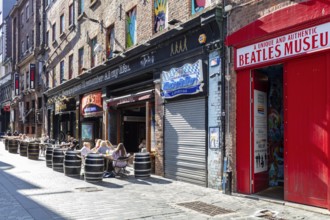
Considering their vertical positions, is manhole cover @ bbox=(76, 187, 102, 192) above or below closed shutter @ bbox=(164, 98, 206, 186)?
below

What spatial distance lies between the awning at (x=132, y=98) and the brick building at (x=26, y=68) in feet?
55.6

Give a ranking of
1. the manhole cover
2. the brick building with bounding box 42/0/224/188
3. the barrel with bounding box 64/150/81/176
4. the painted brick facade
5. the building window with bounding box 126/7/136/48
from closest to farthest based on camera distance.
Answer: the painted brick facade
the manhole cover
the brick building with bounding box 42/0/224/188
the barrel with bounding box 64/150/81/176
the building window with bounding box 126/7/136/48

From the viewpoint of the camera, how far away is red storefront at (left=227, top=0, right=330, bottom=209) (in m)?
7.51

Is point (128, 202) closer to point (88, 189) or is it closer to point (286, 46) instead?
point (88, 189)

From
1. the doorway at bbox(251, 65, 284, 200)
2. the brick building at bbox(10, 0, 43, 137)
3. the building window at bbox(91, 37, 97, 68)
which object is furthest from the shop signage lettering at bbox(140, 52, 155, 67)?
the brick building at bbox(10, 0, 43, 137)

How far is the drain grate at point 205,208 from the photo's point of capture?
7.57m

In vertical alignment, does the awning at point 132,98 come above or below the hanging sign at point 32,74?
below

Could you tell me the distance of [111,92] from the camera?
59.5 feet

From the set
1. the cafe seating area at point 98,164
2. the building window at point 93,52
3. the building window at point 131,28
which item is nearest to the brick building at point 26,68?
the building window at point 93,52

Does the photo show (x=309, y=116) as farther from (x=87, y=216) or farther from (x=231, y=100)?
(x=87, y=216)

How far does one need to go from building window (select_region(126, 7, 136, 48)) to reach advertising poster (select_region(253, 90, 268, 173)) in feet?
24.2

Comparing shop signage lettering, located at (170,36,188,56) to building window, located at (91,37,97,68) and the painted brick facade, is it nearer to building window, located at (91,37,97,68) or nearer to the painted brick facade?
the painted brick facade

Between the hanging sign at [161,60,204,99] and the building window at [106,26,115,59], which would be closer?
the hanging sign at [161,60,204,99]

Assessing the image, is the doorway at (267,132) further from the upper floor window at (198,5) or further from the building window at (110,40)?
the building window at (110,40)
